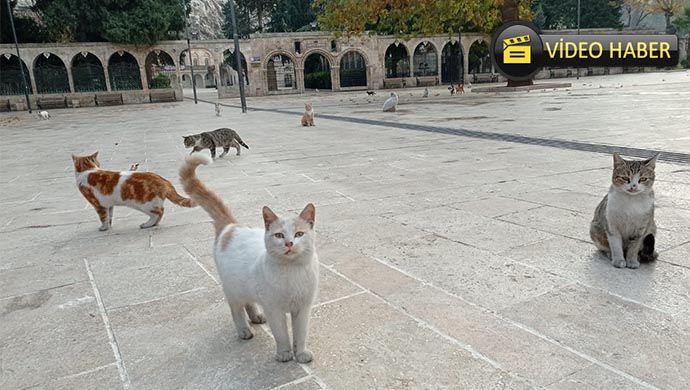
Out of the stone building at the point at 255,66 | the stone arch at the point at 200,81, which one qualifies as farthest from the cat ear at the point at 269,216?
the stone arch at the point at 200,81

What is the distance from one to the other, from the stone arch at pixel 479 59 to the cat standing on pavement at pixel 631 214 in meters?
50.1

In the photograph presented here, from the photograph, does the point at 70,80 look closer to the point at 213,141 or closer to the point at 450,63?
the point at 450,63

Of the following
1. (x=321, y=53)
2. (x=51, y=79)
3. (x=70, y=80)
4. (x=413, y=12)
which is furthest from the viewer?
(x=321, y=53)

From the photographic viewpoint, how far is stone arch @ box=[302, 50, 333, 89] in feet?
160

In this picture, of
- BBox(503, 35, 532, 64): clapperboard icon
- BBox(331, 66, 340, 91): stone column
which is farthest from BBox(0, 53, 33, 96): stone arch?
BBox(503, 35, 532, 64): clapperboard icon

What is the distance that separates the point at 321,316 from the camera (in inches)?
116

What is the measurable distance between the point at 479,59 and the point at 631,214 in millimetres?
52164

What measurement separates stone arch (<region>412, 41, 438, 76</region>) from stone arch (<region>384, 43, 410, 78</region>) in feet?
3.06

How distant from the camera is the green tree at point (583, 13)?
59.5m

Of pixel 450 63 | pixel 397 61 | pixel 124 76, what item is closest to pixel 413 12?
pixel 397 61

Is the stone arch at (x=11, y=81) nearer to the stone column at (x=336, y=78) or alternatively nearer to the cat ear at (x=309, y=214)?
the stone column at (x=336, y=78)

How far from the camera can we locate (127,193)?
16.4ft

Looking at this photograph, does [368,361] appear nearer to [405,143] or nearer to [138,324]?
[138,324]

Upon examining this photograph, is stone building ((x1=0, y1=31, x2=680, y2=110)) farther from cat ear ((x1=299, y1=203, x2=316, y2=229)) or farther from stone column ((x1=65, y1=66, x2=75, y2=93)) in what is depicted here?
cat ear ((x1=299, y1=203, x2=316, y2=229))
